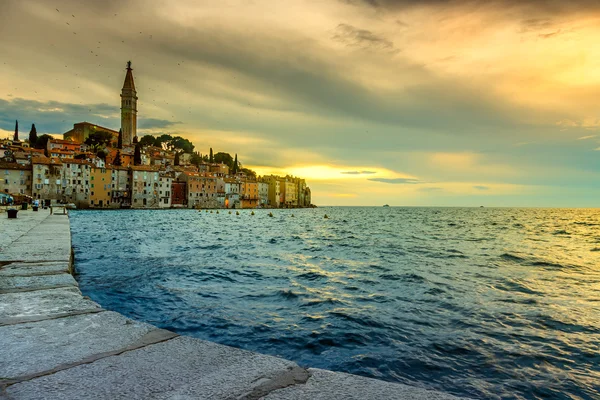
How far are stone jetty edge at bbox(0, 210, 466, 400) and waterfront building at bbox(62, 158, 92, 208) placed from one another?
10108 centimetres

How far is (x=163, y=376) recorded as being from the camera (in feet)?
7.34

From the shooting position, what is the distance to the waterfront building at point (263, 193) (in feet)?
503

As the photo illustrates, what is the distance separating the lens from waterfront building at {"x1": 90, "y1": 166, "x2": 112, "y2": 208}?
94.7 m

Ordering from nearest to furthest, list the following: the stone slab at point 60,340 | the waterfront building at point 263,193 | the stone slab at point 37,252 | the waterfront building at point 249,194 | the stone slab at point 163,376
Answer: the stone slab at point 163,376
the stone slab at point 60,340
the stone slab at point 37,252
the waterfront building at point 249,194
the waterfront building at point 263,193

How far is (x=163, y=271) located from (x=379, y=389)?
1128 centimetres

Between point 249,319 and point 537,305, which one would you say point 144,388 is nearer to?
point 249,319

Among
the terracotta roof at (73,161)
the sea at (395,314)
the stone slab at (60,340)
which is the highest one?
the terracotta roof at (73,161)

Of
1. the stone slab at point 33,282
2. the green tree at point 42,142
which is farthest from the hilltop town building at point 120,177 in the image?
the stone slab at point 33,282

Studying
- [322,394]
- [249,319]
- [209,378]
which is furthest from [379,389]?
[249,319]

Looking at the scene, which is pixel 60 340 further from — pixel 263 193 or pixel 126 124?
pixel 126 124

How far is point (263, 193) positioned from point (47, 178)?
280ft

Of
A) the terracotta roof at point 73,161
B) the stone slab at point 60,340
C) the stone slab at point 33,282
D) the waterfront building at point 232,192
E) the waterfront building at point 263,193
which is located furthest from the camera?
the waterfront building at point 263,193

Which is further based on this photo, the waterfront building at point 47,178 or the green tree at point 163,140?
the green tree at point 163,140

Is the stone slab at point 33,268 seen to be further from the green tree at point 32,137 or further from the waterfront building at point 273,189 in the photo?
the waterfront building at point 273,189
